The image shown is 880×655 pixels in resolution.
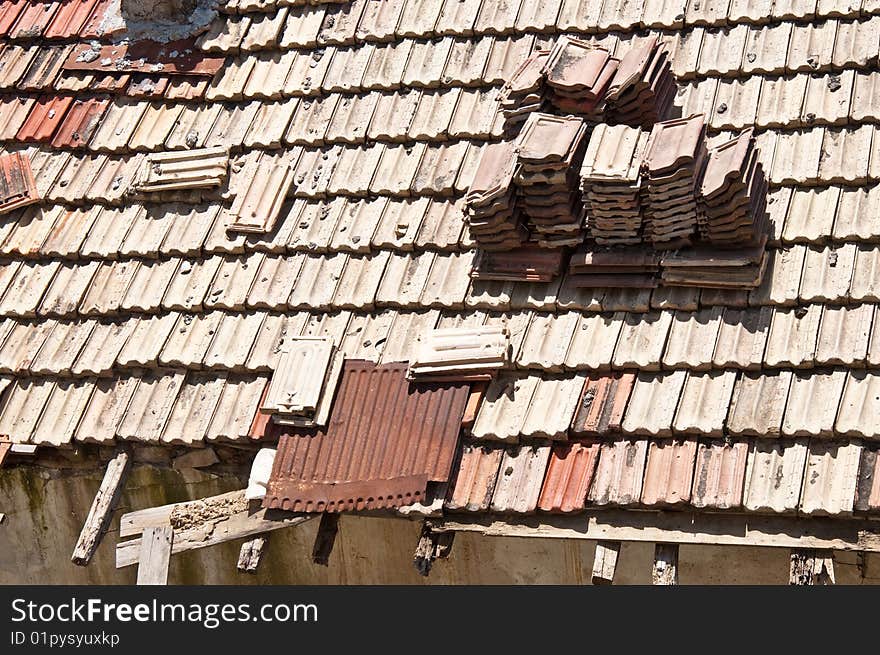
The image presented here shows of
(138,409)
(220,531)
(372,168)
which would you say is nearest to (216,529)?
(220,531)

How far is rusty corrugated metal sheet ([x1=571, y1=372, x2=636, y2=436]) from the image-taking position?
932 cm

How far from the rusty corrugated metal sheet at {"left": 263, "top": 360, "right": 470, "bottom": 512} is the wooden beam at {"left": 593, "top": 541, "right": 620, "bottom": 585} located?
43.2 inches

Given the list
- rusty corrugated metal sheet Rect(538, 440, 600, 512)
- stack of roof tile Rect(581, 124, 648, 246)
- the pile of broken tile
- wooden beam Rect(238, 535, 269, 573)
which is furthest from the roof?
wooden beam Rect(238, 535, 269, 573)

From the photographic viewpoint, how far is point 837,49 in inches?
409

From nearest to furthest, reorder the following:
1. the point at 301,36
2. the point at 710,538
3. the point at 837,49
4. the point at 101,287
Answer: the point at 710,538 < the point at 837,49 < the point at 101,287 < the point at 301,36

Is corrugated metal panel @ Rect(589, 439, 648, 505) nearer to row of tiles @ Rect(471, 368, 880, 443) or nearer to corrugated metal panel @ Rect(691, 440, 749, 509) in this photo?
row of tiles @ Rect(471, 368, 880, 443)

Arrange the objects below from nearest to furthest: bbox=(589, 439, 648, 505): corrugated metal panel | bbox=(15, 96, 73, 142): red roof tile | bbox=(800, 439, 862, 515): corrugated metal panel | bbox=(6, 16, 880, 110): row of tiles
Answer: bbox=(800, 439, 862, 515): corrugated metal panel, bbox=(589, 439, 648, 505): corrugated metal panel, bbox=(6, 16, 880, 110): row of tiles, bbox=(15, 96, 73, 142): red roof tile

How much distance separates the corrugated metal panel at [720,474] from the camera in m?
8.82

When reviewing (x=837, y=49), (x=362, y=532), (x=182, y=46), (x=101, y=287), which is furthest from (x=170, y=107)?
(x=837, y=49)

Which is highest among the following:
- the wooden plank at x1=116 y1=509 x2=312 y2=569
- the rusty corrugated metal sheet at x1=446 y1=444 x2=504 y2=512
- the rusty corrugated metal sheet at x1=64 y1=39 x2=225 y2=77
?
the rusty corrugated metal sheet at x1=64 y1=39 x2=225 y2=77

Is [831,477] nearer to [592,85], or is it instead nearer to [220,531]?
[592,85]

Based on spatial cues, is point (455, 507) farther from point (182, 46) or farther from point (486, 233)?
point (182, 46)
